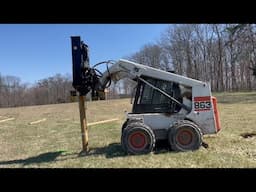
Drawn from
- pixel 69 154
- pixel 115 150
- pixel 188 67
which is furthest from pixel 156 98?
pixel 188 67

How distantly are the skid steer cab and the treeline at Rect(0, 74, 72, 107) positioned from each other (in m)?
48.1

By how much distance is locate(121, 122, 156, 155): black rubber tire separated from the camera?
5.91 m

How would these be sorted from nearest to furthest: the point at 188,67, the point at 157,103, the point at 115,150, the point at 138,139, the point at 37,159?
the point at 138,139 < the point at 37,159 < the point at 157,103 < the point at 115,150 < the point at 188,67

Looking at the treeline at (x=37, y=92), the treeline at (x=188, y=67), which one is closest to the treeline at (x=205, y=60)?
the treeline at (x=188, y=67)

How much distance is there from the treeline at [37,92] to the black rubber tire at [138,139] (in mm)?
48672

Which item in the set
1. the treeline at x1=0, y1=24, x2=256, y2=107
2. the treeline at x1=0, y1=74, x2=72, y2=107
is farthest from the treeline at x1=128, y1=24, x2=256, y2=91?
the treeline at x1=0, y1=74, x2=72, y2=107

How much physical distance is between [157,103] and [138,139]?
102 cm

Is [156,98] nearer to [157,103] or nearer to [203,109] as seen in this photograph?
[157,103]

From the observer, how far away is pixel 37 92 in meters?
56.6

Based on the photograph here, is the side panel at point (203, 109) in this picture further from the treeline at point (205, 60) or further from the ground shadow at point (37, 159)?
→ the treeline at point (205, 60)

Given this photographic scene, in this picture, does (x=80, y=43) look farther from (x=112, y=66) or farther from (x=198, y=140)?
(x=198, y=140)
